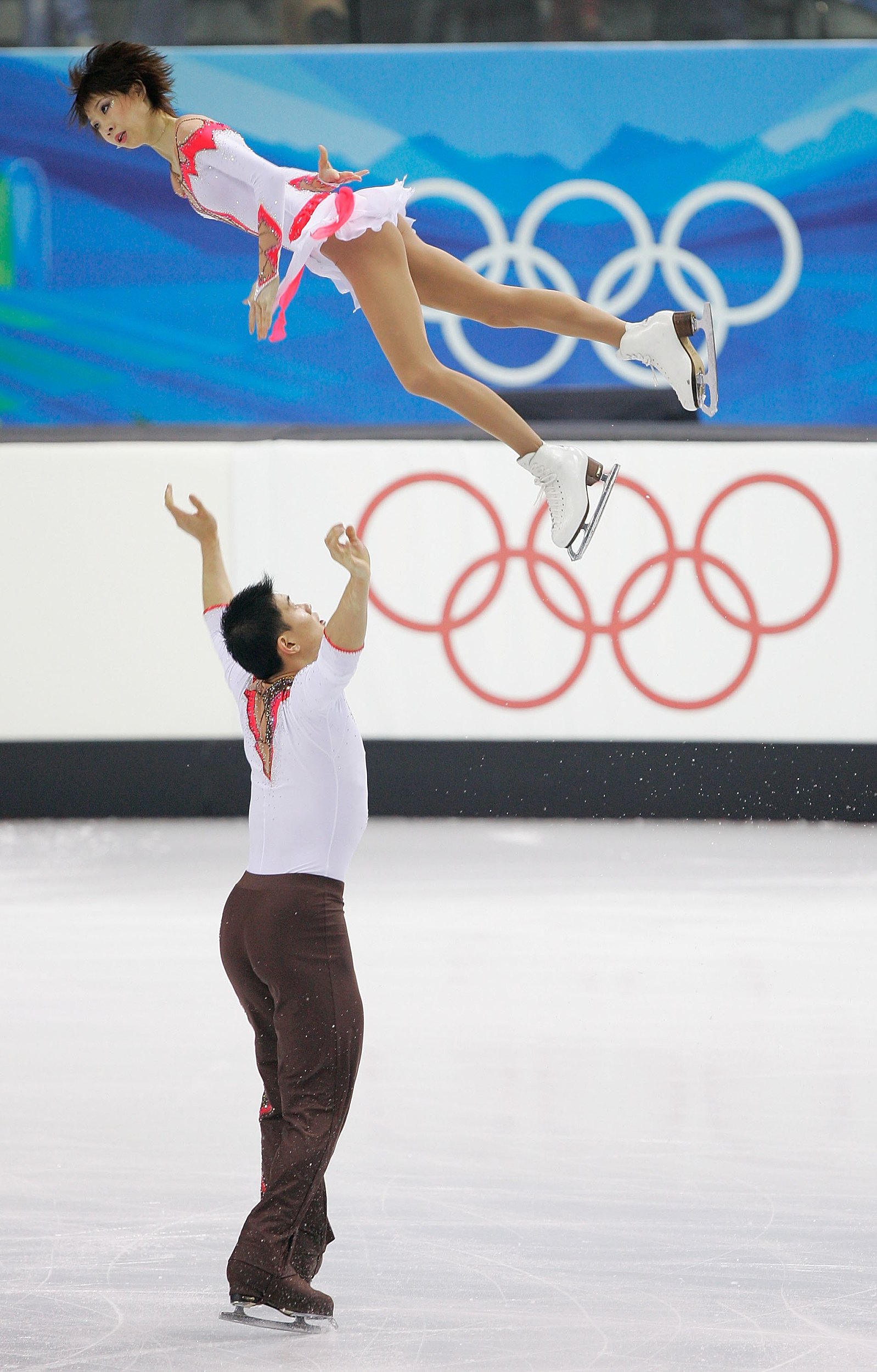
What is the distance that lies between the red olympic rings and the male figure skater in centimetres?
502

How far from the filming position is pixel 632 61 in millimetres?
11523

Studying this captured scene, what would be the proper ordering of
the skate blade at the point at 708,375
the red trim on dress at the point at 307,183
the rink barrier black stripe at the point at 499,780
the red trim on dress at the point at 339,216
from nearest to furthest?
the red trim on dress at the point at 339,216 < the red trim on dress at the point at 307,183 < the skate blade at the point at 708,375 < the rink barrier black stripe at the point at 499,780

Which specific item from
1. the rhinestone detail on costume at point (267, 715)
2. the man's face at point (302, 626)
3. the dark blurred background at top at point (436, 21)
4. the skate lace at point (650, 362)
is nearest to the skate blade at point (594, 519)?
the skate lace at point (650, 362)

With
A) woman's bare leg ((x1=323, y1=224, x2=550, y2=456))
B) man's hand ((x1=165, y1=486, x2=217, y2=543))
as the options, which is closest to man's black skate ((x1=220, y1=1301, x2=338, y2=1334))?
man's hand ((x1=165, y1=486, x2=217, y2=543))

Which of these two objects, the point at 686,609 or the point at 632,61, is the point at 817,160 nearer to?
the point at 632,61

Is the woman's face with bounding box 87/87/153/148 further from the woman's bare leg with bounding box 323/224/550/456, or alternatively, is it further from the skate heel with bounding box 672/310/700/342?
the skate heel with bounding box 672/310/700/342

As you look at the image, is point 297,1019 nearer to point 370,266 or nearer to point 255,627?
point 255,627

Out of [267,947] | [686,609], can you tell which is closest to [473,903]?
[686,609]

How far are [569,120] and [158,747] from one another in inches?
222

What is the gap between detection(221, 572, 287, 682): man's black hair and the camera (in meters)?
3.32

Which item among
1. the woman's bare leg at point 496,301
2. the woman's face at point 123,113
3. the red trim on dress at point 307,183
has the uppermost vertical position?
the woman's face at point 123,113

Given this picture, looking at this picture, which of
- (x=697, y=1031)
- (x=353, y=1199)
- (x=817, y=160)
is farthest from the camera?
(x=817, y=160)

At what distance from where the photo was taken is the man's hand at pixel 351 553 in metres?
3.15

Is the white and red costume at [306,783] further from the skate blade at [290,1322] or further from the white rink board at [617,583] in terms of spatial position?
the white rink board at [617,583]
